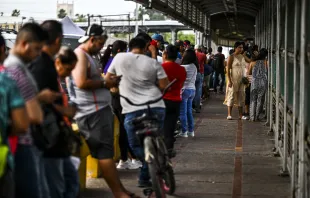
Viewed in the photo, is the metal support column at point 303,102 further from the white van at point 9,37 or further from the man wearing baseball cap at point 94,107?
the white van at point 9,37

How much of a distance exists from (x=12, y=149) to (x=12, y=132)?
0.27 meters

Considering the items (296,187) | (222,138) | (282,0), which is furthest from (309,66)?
(222,138)

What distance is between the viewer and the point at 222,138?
14.2m

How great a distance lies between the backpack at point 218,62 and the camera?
27.8m

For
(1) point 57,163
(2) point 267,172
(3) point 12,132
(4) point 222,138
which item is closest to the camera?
(3) point 12,132

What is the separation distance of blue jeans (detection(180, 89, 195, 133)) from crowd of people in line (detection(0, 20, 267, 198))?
2.71m

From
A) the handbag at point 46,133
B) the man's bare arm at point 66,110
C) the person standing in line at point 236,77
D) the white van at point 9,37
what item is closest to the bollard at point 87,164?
the man's bare arm at point 66,110

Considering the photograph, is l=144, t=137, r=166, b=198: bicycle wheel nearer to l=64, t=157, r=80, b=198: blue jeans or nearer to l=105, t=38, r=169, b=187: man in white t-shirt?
l=105, t=38, r=169, b=187: man in white t-shirt

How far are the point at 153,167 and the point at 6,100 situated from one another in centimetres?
336

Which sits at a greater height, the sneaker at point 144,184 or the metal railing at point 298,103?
the metal railing at point 298,103

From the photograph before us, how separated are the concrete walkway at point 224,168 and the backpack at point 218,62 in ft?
38.7

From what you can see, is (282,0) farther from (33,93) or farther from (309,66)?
(33,93)

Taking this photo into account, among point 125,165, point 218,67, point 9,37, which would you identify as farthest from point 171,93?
point 218,67

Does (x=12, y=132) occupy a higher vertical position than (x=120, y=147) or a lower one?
higher
